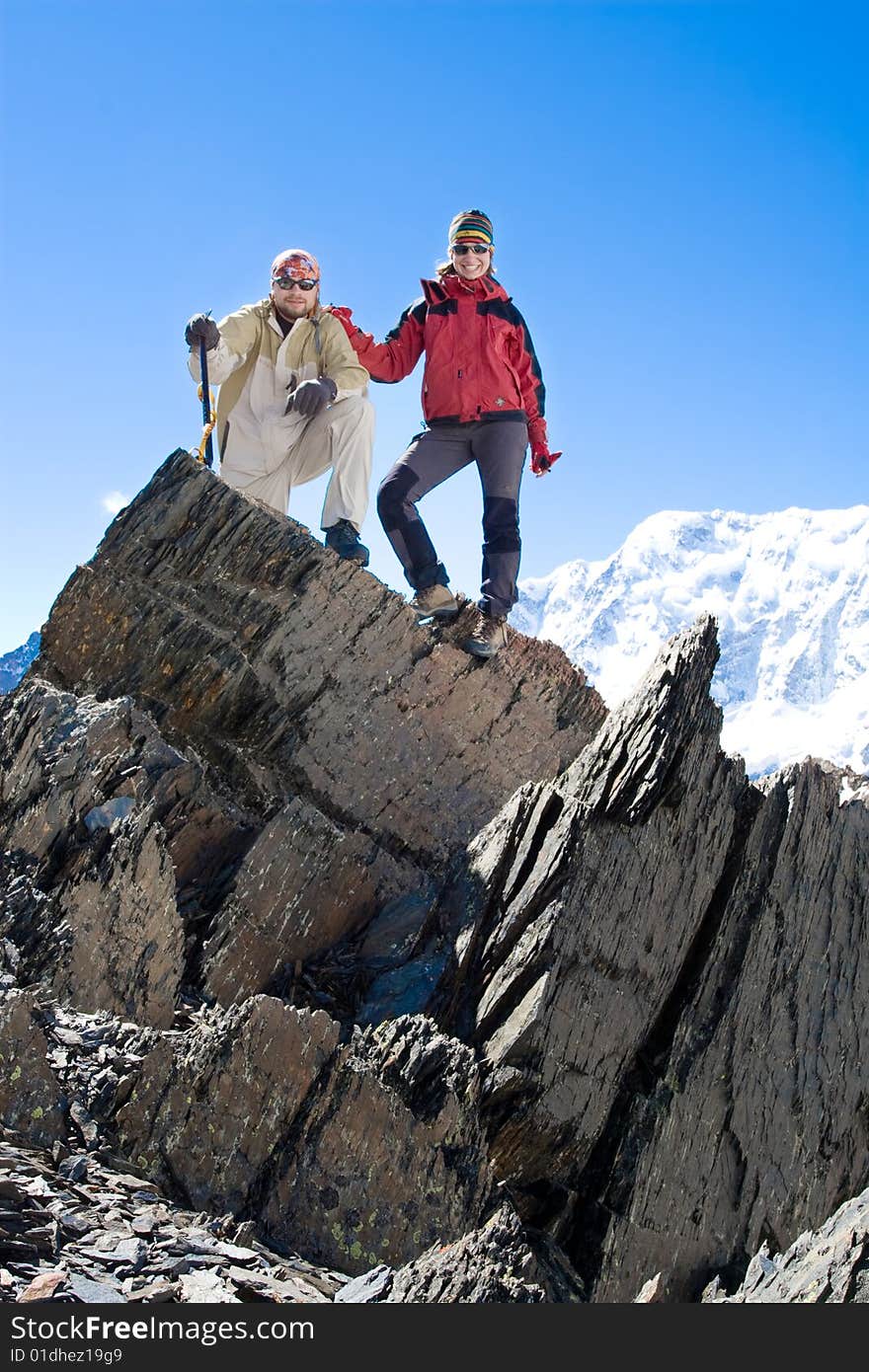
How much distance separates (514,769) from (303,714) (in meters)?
2.57

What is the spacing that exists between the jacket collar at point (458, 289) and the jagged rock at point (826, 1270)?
1083cm

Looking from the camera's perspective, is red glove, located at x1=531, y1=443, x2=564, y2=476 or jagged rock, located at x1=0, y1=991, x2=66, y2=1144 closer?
jagged rock, located at x1=0, y1=991, x2=66, y2=1144

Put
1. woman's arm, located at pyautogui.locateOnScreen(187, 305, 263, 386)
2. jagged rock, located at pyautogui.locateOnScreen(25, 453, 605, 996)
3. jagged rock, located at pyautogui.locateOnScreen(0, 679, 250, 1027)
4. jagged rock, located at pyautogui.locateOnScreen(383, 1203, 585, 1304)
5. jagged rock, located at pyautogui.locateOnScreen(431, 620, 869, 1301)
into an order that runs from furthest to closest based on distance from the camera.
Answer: woman's arm, located at pyautogui.locateOnScreen(187, 305, 263, 386)
jagged rock, located at pyautogui.locateOnScreen(25, 453, 605, 996)
jagged rock, located at pyautogui.locateOnScreen(0, 679, 250, 1027)
jagged rock, located at pyautogui.locateOnScreen(431, 620, 869, 1301)
jagged rock, located at pyautogui.locateOnScreen(383, 1203, 585, 1304)

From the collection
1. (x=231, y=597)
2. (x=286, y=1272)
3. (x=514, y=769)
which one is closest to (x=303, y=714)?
(x=231, y=597)

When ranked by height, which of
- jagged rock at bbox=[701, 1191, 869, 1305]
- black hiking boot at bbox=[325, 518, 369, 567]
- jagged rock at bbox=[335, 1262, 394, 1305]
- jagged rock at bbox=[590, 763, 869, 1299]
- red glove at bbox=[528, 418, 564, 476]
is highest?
red glove at bbox=[528, 418, 564, 476]

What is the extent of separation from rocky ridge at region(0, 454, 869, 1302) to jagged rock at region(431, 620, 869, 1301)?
0.03 metres

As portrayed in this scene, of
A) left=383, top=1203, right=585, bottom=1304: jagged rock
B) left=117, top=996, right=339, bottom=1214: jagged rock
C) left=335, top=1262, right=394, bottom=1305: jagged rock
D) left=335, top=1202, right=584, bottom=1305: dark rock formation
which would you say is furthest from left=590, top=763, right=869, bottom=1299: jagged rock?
left=117, top=996, right=339, bottom=1214: jagged rock

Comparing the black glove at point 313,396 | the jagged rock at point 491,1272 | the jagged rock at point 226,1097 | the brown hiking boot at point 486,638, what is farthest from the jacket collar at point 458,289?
the jagged rock at point 491,1272

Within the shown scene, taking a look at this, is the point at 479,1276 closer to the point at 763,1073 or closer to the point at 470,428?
the point at 763,1073

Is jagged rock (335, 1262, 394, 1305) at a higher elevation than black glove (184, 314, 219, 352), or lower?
lower

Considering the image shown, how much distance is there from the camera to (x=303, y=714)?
1285cm

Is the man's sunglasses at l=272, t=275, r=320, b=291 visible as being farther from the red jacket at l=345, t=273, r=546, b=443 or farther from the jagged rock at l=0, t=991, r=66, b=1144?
the jagged rock at l=0, t=991, r=66, b=1144

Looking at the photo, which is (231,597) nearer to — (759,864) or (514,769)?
(514,769)

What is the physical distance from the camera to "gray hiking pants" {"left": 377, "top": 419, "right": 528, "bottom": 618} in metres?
13.7
